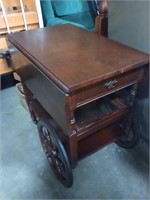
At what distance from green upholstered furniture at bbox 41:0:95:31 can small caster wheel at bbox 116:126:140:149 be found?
1226 millimetres

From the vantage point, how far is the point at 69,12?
2.02m

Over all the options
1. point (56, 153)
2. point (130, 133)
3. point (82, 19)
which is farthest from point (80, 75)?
point (82, 19)

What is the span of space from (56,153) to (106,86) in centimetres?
44

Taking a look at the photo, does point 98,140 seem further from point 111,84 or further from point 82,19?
point 82,19

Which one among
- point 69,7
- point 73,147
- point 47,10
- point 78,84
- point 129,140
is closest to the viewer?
point 78,84

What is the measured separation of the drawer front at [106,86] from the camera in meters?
0.67

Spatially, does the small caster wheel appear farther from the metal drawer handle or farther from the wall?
the metal drawer handle

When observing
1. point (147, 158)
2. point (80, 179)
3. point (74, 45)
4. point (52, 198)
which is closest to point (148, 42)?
point (74, 45)

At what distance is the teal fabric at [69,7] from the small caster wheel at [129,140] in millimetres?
1469

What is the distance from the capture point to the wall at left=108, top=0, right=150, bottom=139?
32.6 inches

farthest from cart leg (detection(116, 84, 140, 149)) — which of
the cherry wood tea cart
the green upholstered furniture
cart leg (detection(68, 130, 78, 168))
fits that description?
the green upholstered furniture

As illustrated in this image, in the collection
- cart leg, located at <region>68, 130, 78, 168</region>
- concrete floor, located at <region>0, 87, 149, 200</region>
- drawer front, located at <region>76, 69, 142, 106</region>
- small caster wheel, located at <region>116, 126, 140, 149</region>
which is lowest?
concrete floor, located at <region>0, 87, 149, 200</region>

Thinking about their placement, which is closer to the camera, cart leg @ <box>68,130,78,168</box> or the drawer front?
the drawer front

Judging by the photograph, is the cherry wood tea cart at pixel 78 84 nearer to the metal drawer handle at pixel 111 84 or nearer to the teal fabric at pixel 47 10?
the metal drawer handle at pixel 111 84
